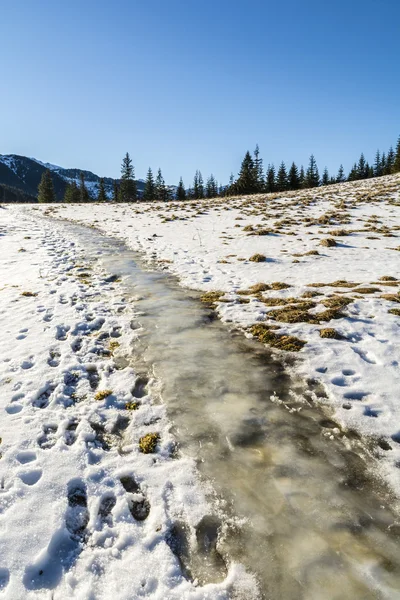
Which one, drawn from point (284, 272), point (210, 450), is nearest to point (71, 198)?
point (284, 272)

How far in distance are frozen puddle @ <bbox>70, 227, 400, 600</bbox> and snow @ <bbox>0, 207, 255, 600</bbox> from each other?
0.19 m

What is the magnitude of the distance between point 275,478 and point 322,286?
707cm

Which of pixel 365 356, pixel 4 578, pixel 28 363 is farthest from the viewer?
pixel 28 363

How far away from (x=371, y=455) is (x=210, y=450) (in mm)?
1867

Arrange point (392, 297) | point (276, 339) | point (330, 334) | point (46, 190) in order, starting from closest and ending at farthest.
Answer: point (330, 334) → point (276, 339) → point (392, 297) → point (46, 190)

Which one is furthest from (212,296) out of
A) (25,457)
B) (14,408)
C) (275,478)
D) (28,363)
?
(25,457)

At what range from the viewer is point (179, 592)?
8.15 feet

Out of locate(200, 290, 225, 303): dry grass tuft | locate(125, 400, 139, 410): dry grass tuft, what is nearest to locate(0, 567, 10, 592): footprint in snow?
locate(125, 400, 139, 410): dry grass tuft

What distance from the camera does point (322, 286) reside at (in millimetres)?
9461

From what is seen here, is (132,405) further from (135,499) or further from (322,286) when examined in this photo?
(322,286)

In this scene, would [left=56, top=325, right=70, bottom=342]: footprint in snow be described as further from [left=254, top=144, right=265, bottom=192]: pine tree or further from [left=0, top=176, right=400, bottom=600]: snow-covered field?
[left=254, top=144, right=265, bottom=192]: pine tree

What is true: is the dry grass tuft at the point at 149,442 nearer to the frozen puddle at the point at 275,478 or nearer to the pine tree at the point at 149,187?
the frozen puddle at the point at 275,478

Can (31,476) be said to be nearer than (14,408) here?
Yes

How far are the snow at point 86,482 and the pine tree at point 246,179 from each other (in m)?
67.3
